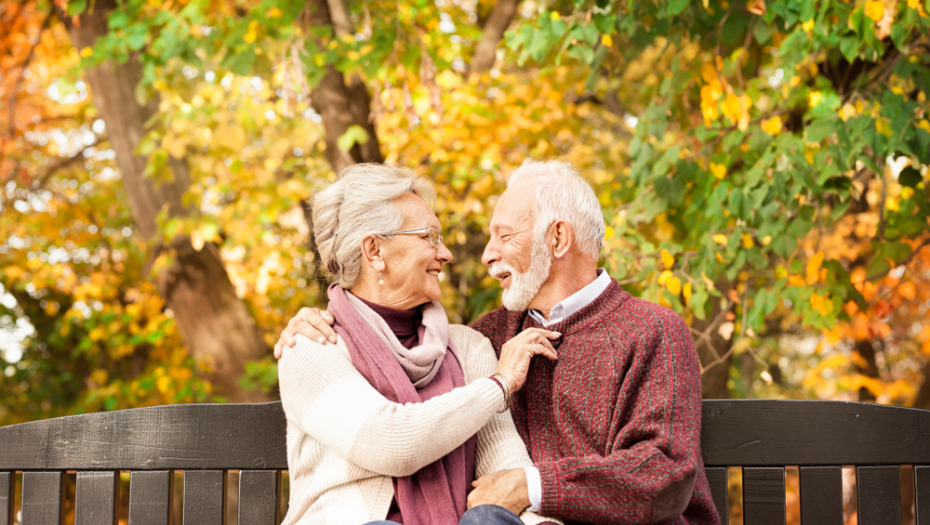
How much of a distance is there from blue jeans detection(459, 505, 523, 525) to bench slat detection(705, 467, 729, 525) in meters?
0.76

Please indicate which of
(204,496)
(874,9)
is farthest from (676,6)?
(204,496)

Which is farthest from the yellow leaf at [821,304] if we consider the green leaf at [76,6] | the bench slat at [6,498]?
the green leaf at [76,6]

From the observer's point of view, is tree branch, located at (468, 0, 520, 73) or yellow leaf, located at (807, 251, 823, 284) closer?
yellow leaf, located at (807, 251, 823, 284)

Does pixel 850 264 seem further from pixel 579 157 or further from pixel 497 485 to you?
pixel 497 485

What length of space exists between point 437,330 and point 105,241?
7.81 meters

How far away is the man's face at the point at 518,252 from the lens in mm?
2223

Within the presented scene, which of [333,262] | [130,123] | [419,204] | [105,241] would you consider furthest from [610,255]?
[105,241]

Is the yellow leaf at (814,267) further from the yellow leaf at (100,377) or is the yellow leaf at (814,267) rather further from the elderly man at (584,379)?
the yellow leaf at (100,377)

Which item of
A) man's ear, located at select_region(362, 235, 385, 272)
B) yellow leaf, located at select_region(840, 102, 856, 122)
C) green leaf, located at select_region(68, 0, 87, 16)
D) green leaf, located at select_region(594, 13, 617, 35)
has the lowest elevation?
man's ear, located at select_region(362, 235, 385, 272)

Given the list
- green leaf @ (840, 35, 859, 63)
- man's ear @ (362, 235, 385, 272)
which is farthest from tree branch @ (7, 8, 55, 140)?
green leaf @ (840, 35, 859, 63)

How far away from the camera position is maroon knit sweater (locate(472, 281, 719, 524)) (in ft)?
6.15

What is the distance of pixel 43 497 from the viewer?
236 cm

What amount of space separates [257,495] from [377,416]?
2.46 feet

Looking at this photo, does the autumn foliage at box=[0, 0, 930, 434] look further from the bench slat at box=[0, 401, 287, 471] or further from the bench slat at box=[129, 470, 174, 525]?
the bench slat at box=[129, 470, 174, 525]
